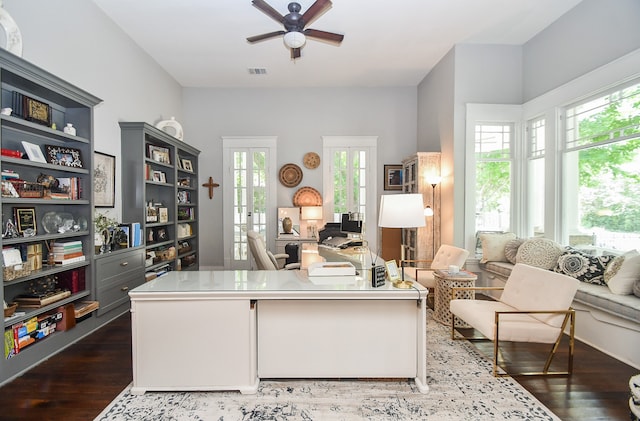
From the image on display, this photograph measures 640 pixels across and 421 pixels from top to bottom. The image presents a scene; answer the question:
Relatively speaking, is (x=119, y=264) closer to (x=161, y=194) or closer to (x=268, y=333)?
(x=161, y=194)

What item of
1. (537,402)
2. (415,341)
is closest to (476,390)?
(537,402)

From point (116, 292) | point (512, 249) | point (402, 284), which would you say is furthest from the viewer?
point (512, 249)

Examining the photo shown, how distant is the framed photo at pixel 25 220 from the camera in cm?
261

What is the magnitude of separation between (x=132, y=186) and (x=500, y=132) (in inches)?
204

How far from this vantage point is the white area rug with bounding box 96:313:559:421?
2.00 m

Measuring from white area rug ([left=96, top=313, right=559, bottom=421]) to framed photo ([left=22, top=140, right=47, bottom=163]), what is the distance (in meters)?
2.04

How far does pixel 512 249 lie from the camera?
430 centimetres

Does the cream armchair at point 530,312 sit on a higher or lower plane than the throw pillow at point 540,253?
lower

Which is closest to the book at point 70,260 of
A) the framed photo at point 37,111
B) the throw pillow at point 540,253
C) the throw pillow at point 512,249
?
the framed photo at point 37,111

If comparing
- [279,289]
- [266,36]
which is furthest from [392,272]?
[266,36]

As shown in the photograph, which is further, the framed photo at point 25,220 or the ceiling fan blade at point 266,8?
the ceiling fan blade at point 266,8

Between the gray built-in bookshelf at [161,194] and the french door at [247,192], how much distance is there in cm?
58

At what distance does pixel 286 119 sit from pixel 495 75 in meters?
3.57

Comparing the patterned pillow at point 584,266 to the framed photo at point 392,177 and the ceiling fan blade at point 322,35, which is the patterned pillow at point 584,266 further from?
the ceiling fan blade at point 322,35
